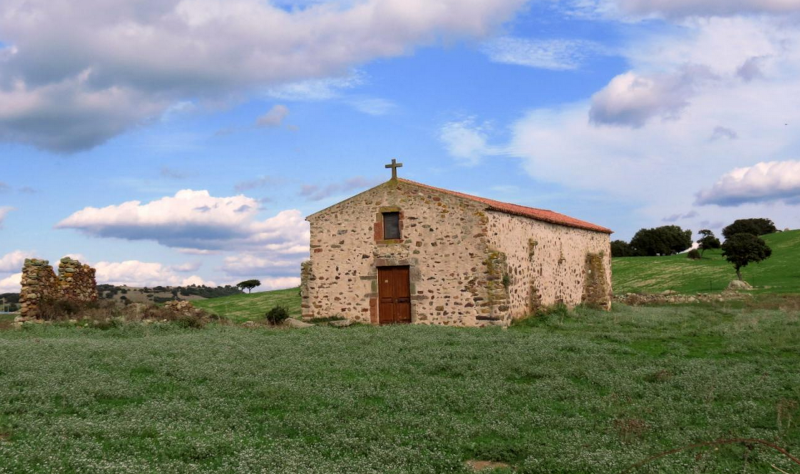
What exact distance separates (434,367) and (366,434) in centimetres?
450

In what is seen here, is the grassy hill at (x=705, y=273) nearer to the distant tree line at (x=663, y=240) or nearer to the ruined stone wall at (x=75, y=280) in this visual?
the distant tree line at (x=663, y=240)

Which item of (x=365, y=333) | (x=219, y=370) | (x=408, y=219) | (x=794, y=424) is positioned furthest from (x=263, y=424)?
(x=408, y=219)

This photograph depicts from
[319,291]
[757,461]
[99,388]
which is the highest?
[319,291]

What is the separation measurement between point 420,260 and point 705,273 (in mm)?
38224

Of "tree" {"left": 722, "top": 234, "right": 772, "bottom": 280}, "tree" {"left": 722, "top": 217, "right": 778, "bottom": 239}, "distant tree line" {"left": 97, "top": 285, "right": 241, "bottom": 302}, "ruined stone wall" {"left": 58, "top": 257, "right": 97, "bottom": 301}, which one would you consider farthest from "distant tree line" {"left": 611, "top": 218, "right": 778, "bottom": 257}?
"ruined stone wall" {"left": 58, "top": 257, "right": 97, "bottom": 301}

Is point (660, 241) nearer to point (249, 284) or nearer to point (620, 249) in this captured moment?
point (620, 249)

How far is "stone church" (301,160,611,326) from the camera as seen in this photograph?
21719 mm

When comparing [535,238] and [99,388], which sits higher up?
[535,238]

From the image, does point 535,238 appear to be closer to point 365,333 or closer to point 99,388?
point 365,333

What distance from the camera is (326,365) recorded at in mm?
12633

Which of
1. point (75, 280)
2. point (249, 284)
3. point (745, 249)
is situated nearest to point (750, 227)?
point (745, 249)

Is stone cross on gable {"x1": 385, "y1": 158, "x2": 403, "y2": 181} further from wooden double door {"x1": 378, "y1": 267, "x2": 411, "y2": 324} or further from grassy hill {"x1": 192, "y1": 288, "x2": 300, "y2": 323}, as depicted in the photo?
grassy hill {"x1": 192, "y1": 288, "x2": 300, "y2": 323}

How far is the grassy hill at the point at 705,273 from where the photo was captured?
146ft

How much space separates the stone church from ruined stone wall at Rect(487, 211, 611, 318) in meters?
0.08
